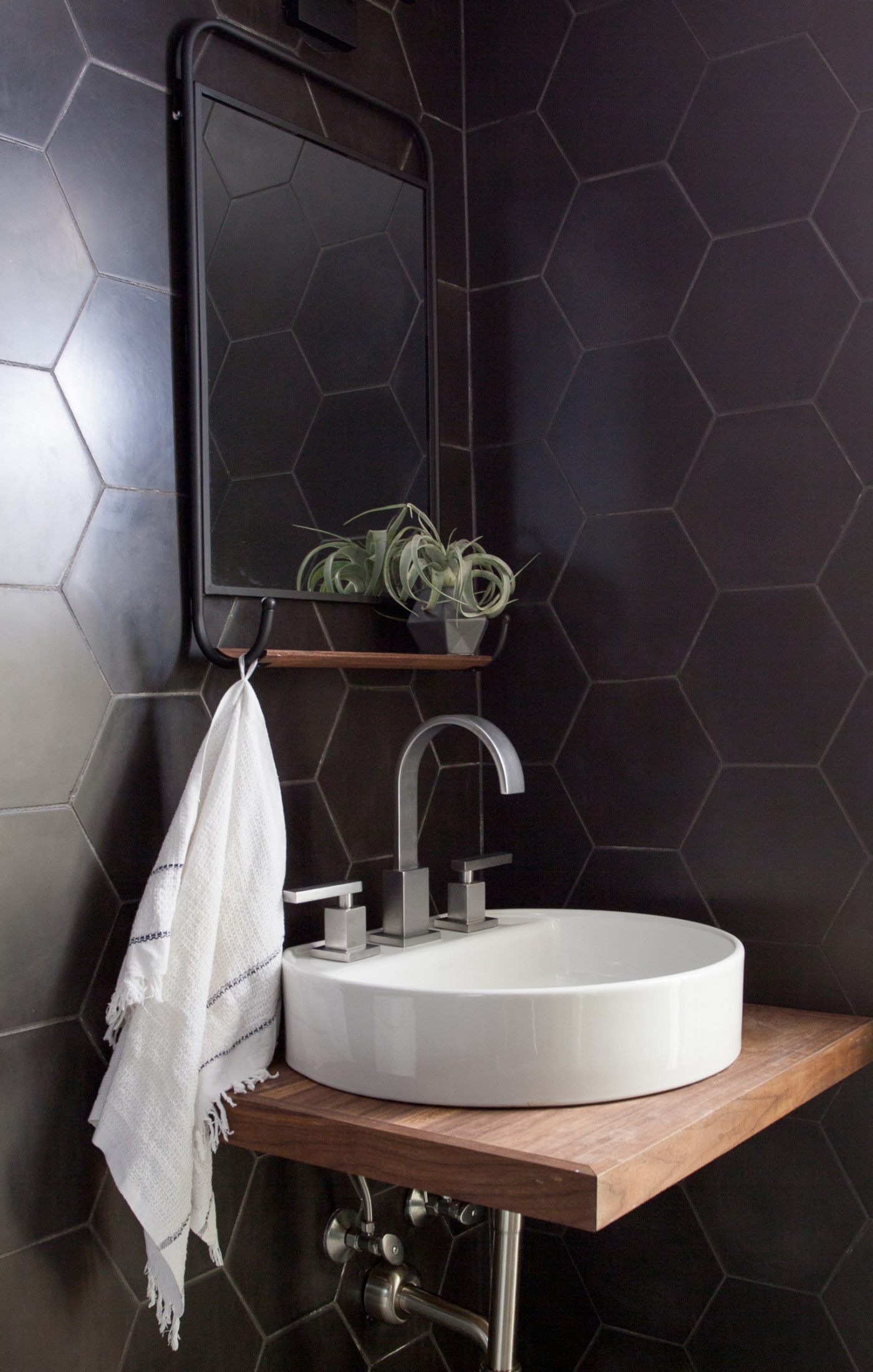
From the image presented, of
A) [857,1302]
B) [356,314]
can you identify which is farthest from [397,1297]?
[356,314]

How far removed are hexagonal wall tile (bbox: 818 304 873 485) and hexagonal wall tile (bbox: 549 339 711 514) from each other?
182mm

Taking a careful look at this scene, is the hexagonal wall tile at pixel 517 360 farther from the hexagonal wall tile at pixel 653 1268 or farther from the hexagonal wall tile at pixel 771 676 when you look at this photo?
the hexagonal wall tile at pixel 653 1268

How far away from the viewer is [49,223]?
4.29ft

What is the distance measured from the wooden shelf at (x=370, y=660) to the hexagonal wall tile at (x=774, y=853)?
1.36 feet

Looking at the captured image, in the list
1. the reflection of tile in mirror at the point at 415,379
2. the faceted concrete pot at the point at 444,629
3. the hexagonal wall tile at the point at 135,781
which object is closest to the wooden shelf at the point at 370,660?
the faceted concrete pot at the point at 444,629

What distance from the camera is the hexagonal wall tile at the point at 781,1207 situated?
1.59 m

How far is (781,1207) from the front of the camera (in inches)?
64.1

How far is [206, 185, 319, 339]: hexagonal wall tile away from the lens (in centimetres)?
152

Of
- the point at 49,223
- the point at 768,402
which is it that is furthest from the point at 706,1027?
the point at 49,223

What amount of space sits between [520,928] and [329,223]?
102 centimetres

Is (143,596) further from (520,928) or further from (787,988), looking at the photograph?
(787,988)

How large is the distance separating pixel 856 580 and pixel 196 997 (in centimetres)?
99

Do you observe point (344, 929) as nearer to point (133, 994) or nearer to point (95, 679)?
point (133, 994)

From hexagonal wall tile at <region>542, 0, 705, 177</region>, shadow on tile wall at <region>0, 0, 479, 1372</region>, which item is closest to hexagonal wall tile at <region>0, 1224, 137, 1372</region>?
shadow on tile wall at <region>0, 0, 479, 1372</region>
